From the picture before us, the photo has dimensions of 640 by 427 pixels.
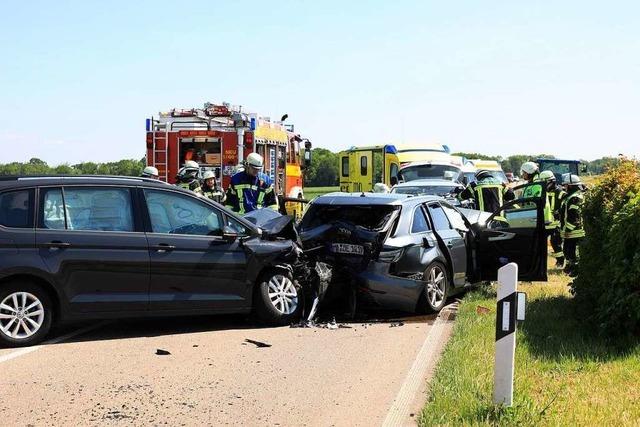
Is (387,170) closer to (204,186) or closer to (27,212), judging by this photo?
(204,186)

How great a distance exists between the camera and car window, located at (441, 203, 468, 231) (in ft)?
32.5

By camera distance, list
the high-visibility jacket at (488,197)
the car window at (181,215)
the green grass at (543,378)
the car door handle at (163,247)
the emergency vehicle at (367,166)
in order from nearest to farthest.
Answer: the green grass at (543,378), the car door handle at (163,247), the car window at (181,215), the high-visibility jacket at (488,197), the emergency vehicle at (367,166)

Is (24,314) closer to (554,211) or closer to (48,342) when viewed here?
(48,342)

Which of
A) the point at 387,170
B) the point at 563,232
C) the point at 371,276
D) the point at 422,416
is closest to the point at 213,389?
the point at 422,416

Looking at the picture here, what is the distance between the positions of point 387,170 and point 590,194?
1539 cm

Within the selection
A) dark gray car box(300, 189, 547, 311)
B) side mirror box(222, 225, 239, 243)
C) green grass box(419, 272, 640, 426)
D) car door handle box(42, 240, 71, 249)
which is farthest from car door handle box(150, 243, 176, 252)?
green grass box(419, 272, 640, 426)

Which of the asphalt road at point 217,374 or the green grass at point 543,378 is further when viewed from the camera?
the asphalt road at point 217,374

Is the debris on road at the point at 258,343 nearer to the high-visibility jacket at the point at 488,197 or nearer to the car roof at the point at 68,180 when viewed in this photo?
the car roof at the point at 68,180

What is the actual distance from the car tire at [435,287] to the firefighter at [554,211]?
367cm

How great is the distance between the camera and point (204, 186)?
13625 mm

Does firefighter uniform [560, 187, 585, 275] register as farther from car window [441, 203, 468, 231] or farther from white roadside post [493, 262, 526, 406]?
white roadside post [493, 262, 526, 406]

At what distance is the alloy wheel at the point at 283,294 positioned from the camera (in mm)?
8078

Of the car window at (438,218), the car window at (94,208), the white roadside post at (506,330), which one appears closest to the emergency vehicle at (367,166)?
the car window at (438,218)

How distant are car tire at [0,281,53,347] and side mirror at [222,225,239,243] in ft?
6.17
